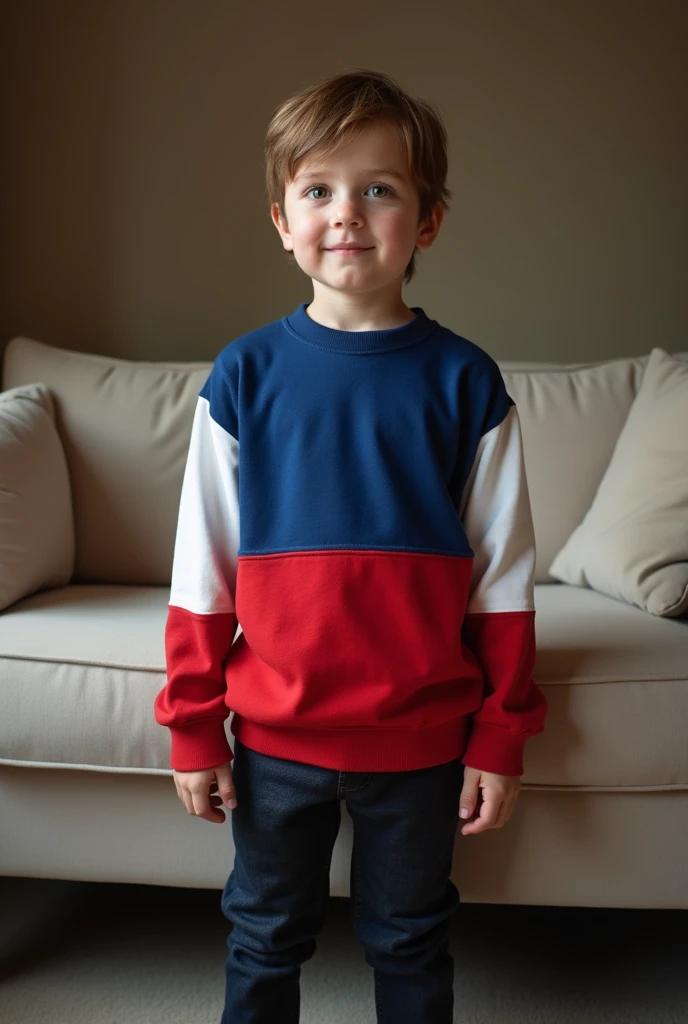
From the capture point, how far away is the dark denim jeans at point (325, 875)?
106cm

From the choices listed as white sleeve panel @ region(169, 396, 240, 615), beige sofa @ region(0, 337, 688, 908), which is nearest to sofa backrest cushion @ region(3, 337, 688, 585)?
beige sofa @ region(0, 337, 688, 908)

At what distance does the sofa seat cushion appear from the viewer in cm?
123

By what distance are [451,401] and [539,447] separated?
824 mm

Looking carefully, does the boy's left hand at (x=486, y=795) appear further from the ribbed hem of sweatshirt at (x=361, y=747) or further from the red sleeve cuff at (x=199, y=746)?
the red sleeve cuff at (x=199, y=746)

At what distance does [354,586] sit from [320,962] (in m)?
0.75

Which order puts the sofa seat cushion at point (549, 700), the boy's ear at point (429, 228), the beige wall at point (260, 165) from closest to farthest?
the boy's ear at point (429, 228)
the sofa seat cushion at point (549, 700)
the beige wall at point (260, 165)

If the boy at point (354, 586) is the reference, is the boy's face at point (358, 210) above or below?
above

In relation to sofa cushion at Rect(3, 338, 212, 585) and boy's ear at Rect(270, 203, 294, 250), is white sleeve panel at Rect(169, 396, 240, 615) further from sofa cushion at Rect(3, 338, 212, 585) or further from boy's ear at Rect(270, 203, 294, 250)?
sofa cushion at Rect(3, 338, 212, 585)

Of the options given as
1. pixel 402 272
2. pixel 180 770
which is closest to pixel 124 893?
pixel 180 770

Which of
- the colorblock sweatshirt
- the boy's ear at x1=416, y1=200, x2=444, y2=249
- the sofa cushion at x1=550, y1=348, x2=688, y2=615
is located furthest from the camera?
the sofa cushion at x1=550, y1=348, x2=688, y2=615

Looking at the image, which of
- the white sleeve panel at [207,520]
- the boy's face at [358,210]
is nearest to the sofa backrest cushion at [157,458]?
the white sleeve panel at [207,520]

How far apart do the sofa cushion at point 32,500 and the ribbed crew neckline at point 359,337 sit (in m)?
0.69

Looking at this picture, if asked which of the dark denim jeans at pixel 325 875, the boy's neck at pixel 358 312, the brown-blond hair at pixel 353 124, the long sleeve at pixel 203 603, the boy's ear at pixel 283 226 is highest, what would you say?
the brown-blond hair at pixel 353 124

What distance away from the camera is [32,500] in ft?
5.31
